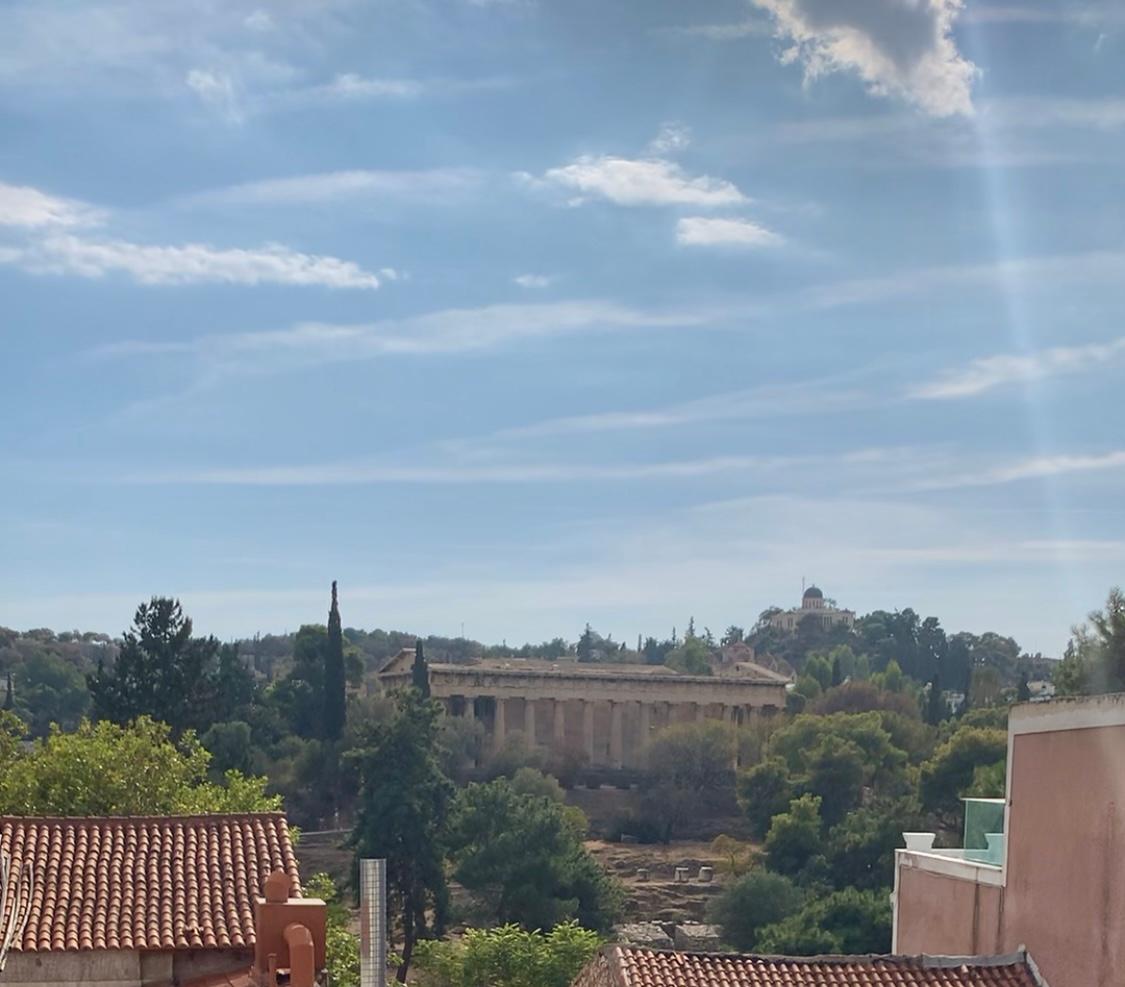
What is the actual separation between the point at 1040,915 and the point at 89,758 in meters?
18.0

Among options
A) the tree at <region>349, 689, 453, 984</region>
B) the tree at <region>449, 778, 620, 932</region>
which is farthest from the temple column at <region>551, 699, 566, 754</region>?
the tree at <region>449, 778, 620, 932</region>

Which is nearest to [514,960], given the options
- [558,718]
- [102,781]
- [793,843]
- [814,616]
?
[102,781]

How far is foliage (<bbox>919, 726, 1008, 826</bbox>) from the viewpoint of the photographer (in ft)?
195

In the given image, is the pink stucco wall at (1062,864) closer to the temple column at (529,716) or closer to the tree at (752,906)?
the tree at (752,906)

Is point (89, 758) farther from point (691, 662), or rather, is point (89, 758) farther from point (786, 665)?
point (786, 665)

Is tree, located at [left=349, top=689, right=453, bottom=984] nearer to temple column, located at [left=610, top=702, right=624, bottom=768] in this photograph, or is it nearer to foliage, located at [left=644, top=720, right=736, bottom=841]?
foliage, located at [left=644, top=720, right=736, bottom=841]

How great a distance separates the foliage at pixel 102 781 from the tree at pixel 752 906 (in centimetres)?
2564

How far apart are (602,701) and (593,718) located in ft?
3.65

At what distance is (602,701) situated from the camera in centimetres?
9594

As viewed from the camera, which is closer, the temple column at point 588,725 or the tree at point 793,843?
the tree at point 793,843

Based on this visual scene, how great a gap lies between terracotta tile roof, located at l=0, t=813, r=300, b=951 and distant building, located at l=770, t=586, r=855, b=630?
155 m

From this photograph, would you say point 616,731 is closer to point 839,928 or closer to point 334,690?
point 334,690

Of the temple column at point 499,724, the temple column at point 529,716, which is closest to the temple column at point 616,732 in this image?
the temple column at point 529,716

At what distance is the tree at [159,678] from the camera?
56.1 m
